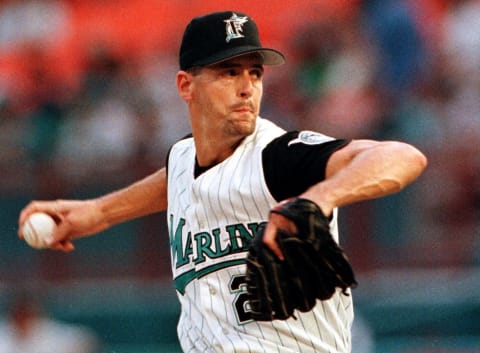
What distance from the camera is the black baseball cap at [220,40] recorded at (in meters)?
4.11

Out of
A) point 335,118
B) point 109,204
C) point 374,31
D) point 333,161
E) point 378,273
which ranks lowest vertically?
point 333,161

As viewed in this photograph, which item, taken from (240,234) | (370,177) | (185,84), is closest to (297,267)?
(370,177)

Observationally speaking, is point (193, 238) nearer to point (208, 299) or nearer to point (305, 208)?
point (208, 299)

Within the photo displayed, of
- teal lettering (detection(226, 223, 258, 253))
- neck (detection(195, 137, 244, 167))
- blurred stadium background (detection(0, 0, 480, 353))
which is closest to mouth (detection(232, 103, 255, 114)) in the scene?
neck (detection(195, 137, 244, 167))

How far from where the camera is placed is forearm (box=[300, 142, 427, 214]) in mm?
3281

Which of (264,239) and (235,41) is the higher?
(235,41)

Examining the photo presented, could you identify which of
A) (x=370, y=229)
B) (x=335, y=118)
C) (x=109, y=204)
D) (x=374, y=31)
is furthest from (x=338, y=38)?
(x=109, y=204)

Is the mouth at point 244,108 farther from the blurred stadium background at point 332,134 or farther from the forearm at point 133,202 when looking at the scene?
the blurred stadium background at point 332,134

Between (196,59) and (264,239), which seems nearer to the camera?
(264,239)

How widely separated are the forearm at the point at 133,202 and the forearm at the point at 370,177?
1.63m

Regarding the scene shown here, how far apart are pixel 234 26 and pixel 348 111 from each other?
195 inches

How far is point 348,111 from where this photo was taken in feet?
29.7

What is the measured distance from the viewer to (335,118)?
885 cm

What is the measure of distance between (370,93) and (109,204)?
463 cm
